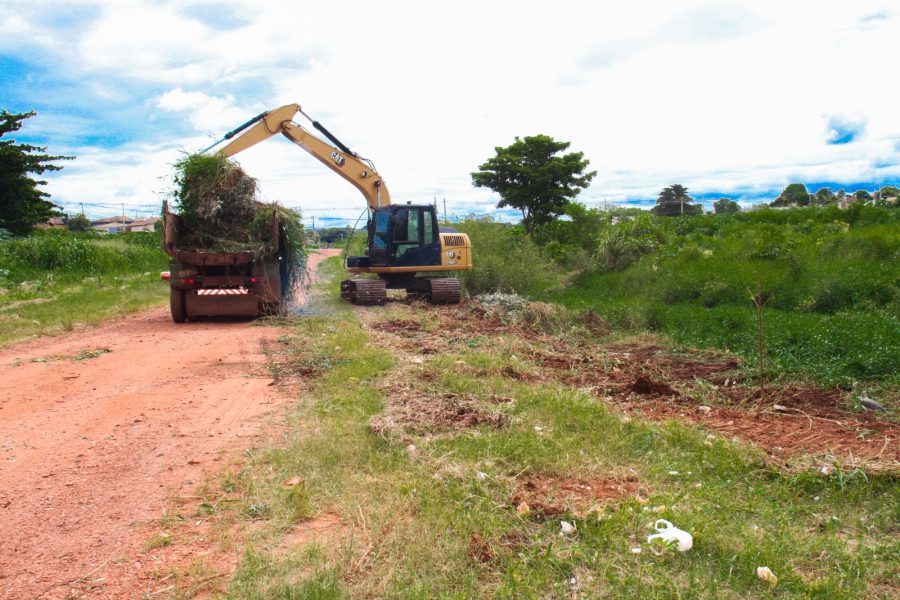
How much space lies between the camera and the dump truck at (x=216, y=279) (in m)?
12.3

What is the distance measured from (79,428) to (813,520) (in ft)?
17.9

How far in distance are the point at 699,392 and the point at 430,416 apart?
3.10m

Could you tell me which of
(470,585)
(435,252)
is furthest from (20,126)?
(470,585)

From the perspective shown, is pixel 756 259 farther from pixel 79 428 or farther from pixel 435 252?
pixel 79 428

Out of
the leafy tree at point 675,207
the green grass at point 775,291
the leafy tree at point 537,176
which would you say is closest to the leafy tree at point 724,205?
the leafy tree at point 675,207

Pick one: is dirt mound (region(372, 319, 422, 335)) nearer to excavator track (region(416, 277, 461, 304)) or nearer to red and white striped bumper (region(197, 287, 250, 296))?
red and white striped bumper (region(197, 287, 250, 296))

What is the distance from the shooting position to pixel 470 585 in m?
3.38

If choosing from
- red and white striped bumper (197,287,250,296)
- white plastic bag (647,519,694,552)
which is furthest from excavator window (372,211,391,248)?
white plastic bag (647,519,694,552)

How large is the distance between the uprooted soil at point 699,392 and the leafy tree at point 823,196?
27.5 metres

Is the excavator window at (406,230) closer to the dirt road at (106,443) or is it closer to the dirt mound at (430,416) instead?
the dirt road at (106,443)

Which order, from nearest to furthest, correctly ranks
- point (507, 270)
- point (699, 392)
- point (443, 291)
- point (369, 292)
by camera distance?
point (699, 392)
point (369, 292)
point (443, 291)
point (507, 270)

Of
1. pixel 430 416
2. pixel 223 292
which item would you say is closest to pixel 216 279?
pixel 223 292

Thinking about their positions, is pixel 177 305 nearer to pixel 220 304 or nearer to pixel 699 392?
pixel 220 304

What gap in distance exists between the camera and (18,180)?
80.4ft
